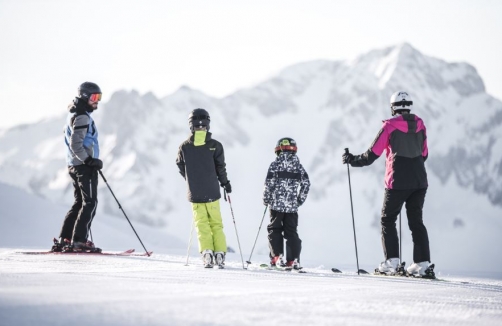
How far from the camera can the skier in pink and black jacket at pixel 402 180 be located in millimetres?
8719

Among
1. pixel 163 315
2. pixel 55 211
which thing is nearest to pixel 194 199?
pixel 163 315

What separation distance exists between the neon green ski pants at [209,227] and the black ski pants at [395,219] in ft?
7.41

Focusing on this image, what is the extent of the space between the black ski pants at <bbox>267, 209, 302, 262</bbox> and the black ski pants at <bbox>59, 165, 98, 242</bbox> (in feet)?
8.85

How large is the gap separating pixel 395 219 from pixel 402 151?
0.94 metres

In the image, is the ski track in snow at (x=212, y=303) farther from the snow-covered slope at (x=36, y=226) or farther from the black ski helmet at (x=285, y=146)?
the snow-covered slope at (x=36, y=226)

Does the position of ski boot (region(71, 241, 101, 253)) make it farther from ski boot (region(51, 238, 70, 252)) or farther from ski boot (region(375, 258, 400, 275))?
ski boot (region(375, 258, 400, 275))

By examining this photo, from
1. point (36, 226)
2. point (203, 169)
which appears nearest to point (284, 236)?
point (203, 169)

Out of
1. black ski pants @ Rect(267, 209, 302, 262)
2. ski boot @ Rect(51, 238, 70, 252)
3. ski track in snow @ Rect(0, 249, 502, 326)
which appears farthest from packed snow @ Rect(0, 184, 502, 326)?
ski boot @ Rect(51, 238, 70, 252)

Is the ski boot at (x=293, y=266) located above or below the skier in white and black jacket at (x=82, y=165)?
below

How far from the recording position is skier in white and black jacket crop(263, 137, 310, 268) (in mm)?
9547

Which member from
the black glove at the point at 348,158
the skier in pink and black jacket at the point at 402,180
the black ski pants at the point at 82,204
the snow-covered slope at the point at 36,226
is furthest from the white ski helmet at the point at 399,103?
the snow-covered slope at the point at 36,226

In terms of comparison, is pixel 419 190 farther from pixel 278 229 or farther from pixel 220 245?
pixel 220 245

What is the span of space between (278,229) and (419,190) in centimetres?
218

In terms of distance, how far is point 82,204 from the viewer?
32.1ft
